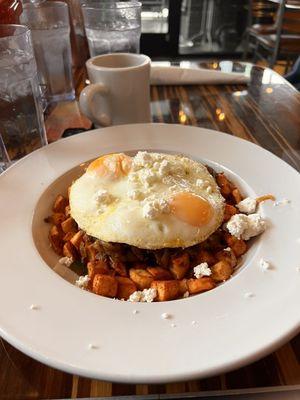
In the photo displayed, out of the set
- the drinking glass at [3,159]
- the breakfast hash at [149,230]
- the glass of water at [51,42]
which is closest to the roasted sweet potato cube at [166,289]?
the breakfast hash at [149,230]

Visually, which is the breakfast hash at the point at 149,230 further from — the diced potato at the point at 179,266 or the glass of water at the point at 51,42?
the glass of water at the point at 51,42

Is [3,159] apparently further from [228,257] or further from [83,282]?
[228,257]

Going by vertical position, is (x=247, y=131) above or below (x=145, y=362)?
below

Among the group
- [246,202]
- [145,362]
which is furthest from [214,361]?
[246,202]

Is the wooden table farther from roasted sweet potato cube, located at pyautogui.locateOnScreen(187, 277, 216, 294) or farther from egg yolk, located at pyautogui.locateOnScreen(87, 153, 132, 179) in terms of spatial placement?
egg yolk, located at pyautogui.locateOnScreen(87, 153, 132, 179)

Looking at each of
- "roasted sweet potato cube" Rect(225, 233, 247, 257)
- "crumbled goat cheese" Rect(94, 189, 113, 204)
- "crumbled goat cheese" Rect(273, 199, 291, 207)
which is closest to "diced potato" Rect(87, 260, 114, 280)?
"crumbled goat cheese" Rect(94, 189, 113, 204)

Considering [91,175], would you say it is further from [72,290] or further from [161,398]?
[161,398]
